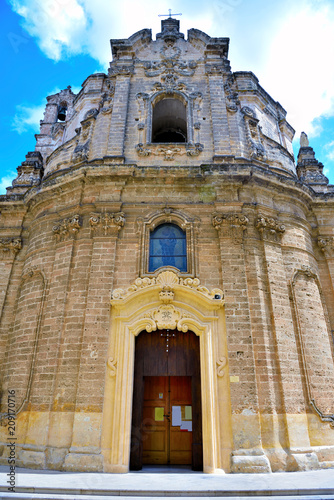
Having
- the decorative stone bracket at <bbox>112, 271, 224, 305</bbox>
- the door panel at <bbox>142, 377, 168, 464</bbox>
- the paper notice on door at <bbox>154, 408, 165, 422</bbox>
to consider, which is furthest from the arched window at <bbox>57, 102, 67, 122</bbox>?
the paper notice on door at <bbox>154, 408, 165, 422</bbox>

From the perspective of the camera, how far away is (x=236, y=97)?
506 inches

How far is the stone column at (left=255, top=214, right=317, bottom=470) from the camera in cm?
783

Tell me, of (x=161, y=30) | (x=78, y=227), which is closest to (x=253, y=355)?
(x=78, y=227)

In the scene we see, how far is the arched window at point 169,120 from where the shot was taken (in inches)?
526

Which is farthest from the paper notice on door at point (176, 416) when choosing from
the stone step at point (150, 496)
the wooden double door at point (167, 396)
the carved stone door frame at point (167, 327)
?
the stone step at point (150, 496)

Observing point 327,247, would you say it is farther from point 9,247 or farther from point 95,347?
point 9,247

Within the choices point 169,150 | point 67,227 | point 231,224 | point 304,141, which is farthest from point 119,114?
point 304,141

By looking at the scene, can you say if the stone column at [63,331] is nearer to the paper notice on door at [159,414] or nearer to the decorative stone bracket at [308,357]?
the paper notice on door at [159,414]

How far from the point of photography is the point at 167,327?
8844 millimetres

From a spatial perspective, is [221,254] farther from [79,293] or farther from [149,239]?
[79,293]

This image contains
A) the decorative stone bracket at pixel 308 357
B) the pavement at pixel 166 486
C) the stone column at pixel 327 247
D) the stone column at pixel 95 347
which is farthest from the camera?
the stone column at pixel 327 247

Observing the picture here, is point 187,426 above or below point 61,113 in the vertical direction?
below

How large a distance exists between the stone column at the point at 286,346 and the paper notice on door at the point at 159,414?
3096 mm

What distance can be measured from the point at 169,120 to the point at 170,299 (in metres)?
8.38
